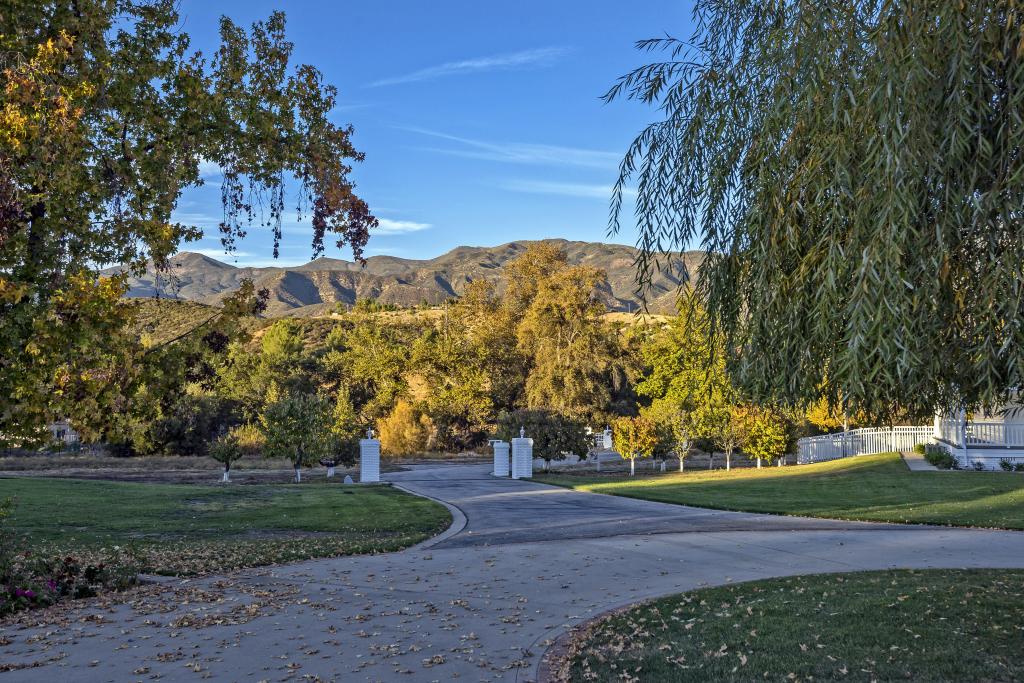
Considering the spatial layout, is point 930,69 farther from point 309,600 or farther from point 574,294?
point 574,294

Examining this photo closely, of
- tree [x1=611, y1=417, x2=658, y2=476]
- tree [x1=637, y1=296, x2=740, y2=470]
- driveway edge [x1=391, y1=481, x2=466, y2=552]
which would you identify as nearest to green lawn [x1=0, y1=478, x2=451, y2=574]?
driveway edge [x1=391, y1=481, x2=466, y2=552]

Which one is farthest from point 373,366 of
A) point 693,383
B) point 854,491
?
point 693,383

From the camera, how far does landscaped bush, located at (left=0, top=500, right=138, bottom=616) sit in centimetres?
883

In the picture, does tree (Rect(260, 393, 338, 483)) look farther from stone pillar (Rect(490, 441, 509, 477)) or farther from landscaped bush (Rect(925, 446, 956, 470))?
landscaped bush (Rect(925, 446, 956, 470))

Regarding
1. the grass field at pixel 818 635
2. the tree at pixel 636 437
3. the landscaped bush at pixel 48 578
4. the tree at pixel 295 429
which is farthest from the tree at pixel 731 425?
the landscaped bush at pixel 48 578

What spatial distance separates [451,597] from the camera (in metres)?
9.26

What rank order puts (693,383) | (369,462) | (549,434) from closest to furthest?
1. (693,383)
2. (369,462)
3. (549,434)

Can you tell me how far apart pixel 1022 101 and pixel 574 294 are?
163ft

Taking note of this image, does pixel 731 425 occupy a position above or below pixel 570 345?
below

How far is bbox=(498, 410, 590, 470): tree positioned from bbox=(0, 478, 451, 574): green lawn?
10808 millimetres

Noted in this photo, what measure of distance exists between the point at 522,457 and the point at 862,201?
2825cm

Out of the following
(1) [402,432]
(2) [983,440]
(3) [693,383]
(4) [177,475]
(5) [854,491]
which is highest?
(3) [693,383]

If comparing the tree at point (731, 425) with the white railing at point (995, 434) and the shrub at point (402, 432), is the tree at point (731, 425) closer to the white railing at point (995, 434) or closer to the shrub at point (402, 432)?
the white railing at point (995, 434)

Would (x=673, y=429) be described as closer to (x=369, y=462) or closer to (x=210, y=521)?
(x=369, y=462)
